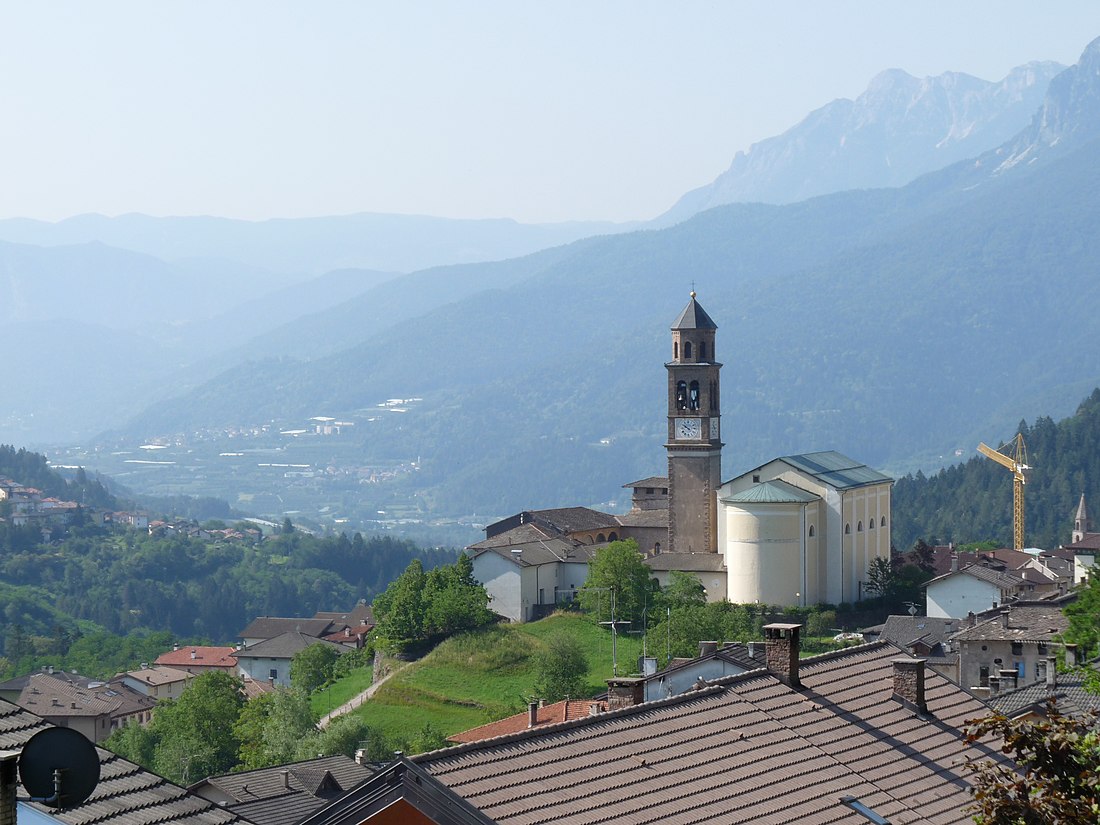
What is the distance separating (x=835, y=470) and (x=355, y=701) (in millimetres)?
20393

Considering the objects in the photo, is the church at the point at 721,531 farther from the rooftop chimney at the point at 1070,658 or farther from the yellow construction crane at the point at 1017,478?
the yellow construction crane at the point at 1017,478

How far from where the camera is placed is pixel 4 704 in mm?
11031

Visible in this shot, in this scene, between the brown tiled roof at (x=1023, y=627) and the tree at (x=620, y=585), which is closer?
the brown tiled roof at (x=1023, y=627)

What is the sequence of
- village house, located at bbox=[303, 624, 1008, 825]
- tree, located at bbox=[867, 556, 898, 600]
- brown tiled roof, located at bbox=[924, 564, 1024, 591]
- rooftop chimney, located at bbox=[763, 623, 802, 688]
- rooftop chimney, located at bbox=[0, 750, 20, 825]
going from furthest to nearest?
brown tiled roof, located at bbox=[924, 564, 1024, 591] < tree, located at bbox=[867, 556, 898, 600] < rooftop chimney, located at bbox=[763, 623, 802, 688] < village house, located at bbox=[303, 624, 1008, 825] < rooftop chimney, located at bbox=[0, 750, 20, 825]

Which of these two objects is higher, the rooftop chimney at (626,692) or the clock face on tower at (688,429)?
the clock face on tower at (688,429)

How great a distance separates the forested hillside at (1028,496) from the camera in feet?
504

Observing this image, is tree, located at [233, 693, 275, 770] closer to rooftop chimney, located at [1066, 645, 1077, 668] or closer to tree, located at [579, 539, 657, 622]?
tree, located at [579, 539, 657, 622]

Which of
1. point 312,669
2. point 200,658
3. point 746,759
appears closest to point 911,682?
point 746,759

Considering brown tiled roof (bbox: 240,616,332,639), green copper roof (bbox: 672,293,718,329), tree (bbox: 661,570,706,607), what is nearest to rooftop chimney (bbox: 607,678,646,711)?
tree (bbox: 661,570,706,607)

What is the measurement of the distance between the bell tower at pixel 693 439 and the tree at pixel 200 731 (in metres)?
18.0

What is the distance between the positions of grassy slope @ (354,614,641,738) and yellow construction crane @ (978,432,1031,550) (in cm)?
7579

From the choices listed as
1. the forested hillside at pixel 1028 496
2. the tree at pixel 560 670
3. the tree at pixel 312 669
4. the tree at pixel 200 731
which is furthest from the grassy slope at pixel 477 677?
the forested hillside at pixel 1028 496

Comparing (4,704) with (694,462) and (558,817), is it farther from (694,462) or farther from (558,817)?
(694,462)

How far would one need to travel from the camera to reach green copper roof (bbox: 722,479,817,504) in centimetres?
7081
